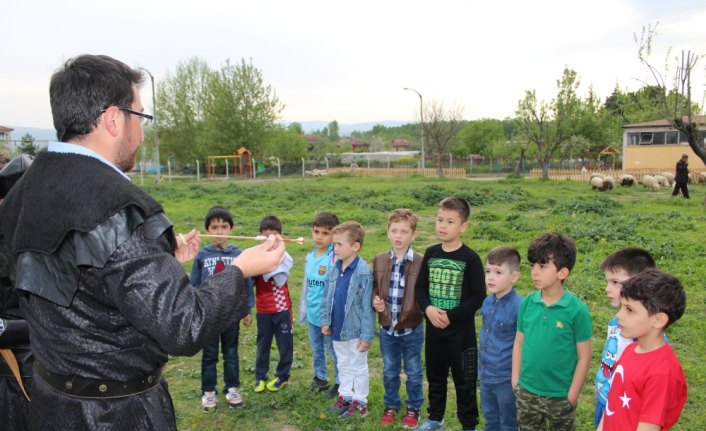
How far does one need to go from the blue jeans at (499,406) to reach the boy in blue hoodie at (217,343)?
6.81ft

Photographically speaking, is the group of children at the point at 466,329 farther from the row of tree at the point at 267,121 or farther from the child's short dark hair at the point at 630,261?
the row of tree at the point at 267,121

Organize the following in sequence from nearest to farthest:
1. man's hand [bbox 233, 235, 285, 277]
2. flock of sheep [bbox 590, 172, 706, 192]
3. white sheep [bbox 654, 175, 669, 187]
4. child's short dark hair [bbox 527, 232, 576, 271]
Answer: man's hand [bbox 233, 235, 285, 277] < child's short dark hair [bbox 527, 232, 576, 271] < flock of sheep [bbox 590, 172, 706, 192] < white sheep [bbox 654, 175, 669, 187]

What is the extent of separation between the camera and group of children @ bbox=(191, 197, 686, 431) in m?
2.72

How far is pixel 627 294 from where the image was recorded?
279 centimetres

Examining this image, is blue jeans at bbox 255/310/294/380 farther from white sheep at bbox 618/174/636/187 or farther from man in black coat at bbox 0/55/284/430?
white sheep at bbox 618/174/636/187

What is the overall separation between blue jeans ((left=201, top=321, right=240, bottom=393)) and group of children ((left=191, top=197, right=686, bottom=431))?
0.01 m

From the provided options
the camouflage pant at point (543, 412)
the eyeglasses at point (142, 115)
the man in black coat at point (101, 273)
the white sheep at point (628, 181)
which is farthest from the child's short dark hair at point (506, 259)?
the white sheep at point (628, 181)

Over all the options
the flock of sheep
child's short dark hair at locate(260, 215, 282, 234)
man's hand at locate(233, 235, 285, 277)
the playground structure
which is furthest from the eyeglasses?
the playground structure

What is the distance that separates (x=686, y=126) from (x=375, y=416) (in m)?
17.2

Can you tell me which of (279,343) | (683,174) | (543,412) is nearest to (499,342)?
(543,412)

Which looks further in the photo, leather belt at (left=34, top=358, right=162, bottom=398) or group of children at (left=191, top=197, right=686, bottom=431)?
group of children at (left=191, top=197, right=686, bottom=431)

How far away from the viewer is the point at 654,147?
3884 cm

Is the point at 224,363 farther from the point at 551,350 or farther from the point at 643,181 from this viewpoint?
the point at 643,181

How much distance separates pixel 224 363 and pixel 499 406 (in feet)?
8.01
